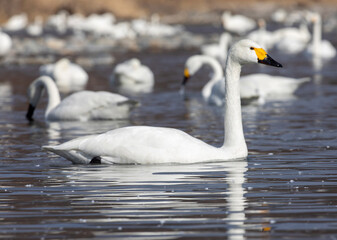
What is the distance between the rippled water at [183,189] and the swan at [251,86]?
2.54 metres

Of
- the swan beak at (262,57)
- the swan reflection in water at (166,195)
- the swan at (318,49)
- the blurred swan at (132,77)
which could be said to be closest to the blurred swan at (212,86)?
the blurred swan at (132,77)

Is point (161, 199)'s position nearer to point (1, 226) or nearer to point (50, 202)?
point (50, 202)

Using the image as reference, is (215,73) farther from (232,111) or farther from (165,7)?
(165,7)

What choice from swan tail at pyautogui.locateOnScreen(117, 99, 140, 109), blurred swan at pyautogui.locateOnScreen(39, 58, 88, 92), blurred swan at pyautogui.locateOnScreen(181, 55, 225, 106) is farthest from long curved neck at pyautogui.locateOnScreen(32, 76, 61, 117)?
blurred swan at pyautogui.locateOnScreen(39, 58, 88, 92)

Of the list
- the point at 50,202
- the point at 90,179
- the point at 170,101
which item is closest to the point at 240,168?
the point at 90,179

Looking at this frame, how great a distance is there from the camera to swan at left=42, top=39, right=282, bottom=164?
9445 millimetres

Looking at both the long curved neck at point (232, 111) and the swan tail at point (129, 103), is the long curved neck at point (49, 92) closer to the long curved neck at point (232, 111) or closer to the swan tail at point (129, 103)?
the swan tail at point (129, 103)

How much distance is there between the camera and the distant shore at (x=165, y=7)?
76.4 metres

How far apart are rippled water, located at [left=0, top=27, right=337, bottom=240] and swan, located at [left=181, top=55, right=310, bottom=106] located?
2541mm

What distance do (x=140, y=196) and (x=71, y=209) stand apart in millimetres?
729

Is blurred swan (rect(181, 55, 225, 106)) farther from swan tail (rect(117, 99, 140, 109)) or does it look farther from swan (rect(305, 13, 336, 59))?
swan (rect(305, 13, 336, 59))

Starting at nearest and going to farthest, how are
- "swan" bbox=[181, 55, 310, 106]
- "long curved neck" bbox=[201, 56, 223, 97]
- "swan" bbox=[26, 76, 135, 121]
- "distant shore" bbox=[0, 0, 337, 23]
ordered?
"swan" bbox=[26, 76, 135, 121] < "swan" bbox=[181, 55, 310, 106] < "long curved neck" bbox=[201, 56, 223, 97] < "distant shore" bbox=[0, 0, 337, 23]

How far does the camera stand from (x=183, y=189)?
8086 millimetres

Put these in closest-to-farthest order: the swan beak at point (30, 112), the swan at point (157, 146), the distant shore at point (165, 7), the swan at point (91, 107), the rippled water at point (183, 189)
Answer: the rippled water at point (183, 189) < the swan at point (157, 146) < the swan at point (91, 107) < the swan beak at point (30, 112) < the distant shore at point (165, 7)
